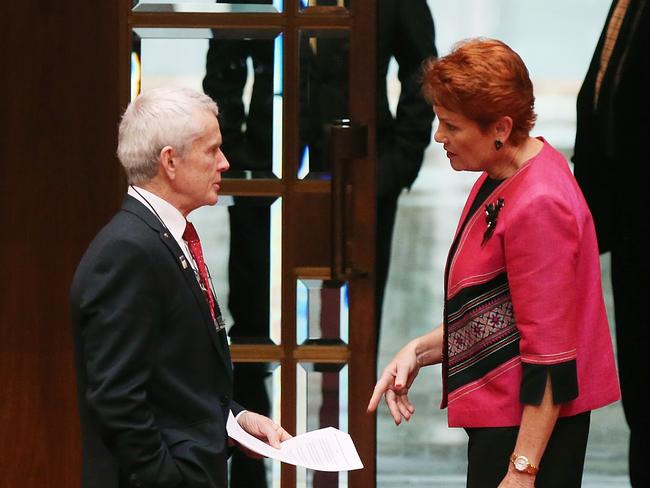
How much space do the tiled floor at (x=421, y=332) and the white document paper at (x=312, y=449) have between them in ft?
3.94

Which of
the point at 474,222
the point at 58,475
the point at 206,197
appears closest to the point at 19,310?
the point at 58,475

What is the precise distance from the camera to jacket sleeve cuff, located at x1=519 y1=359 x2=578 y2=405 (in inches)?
88.4

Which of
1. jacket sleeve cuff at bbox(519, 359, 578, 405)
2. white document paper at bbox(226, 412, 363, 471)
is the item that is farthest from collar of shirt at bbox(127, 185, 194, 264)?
jacket sleeve cuff at bbox(519, 359, 578, 405)

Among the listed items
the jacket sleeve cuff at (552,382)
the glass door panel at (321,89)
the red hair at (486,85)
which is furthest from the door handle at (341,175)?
the jacket sleeve cuff at (552,382)

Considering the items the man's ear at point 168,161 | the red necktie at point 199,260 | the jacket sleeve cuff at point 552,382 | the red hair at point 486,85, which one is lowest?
the jacket sleeve cuff at point 552,382

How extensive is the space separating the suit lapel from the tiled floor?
1.40 m

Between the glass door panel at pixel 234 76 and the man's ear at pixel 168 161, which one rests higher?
the man's ear at pixel 168 161

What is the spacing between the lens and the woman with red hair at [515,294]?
2238 mm

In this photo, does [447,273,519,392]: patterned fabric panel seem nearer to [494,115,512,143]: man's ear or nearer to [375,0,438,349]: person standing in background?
[494,115,512,143]: man's ear

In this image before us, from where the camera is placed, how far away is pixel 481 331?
7.80 feet

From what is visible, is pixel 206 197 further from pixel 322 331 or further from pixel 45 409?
pixel 45 409

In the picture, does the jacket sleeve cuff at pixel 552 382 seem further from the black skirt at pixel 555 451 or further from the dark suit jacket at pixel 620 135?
the dark suit jacket at pixel 620 135

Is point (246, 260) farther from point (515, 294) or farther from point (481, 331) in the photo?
point (515, 294)

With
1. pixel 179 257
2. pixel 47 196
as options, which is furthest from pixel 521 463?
pixel 47 196
